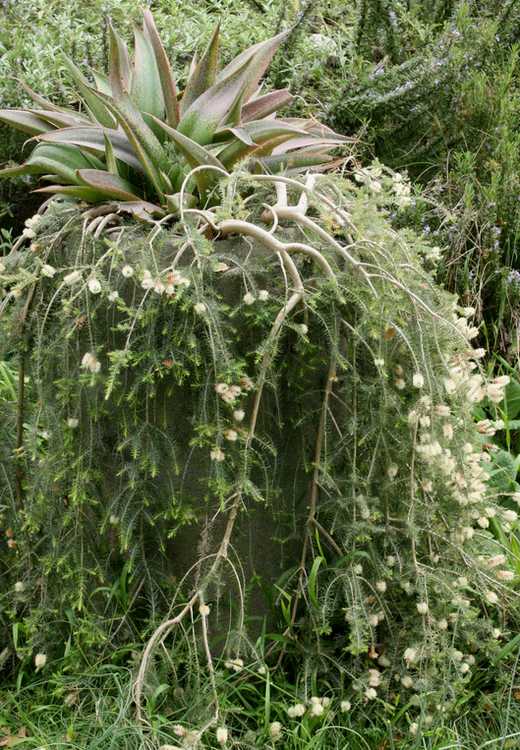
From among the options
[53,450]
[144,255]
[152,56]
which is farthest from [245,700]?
[152,56]

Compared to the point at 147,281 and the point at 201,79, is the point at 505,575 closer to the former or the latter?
the point at 147,281

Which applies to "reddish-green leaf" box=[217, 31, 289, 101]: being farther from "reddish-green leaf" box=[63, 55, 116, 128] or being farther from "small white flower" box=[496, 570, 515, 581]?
"small white flower" box=[496, 570, 515, 581]

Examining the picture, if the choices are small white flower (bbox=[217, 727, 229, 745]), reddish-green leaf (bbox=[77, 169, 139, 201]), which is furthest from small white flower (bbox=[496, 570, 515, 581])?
reddish-green leaf (bbox=[77, 169, 139, 201])

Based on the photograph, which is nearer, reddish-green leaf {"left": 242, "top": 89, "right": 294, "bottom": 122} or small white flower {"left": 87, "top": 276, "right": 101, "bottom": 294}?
small white flower {"left": 87, "top": 276, "right": 101, "bottom": 294}

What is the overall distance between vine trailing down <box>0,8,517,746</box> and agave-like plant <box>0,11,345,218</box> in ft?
0.11

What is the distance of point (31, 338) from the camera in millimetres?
2549

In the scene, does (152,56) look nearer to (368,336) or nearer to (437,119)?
(368,336)

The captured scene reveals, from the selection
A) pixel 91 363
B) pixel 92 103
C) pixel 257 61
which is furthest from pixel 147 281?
pixel 257 61

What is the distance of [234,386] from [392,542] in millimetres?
639

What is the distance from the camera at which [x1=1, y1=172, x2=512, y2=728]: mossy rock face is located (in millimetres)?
2273

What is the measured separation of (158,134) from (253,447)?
3.07 ft

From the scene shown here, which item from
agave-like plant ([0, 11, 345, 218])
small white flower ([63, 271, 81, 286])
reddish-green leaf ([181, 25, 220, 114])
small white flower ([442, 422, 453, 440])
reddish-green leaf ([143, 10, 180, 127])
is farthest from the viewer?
reddish-green leaf ([181, 25, 220, 114])

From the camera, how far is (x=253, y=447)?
2.46m

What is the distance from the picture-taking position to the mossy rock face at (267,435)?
227 centimetres
